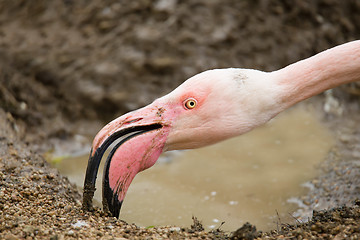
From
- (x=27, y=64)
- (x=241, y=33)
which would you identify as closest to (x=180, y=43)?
(x=241, y=33)

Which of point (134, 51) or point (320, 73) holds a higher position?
Result: point (134, 51)

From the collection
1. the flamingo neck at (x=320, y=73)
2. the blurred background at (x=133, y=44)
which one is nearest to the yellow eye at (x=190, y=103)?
the flamingo neck at (x=320, y=73)

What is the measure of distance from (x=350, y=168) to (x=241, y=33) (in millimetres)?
2581

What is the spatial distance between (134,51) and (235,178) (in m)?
2.18

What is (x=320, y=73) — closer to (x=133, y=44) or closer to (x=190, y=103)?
(x=190, y=103)

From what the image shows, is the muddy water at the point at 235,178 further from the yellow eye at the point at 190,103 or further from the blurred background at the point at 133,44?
the yellow eye at the point at 190,103

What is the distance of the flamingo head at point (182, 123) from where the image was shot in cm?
278

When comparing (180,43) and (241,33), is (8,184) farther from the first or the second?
(241,33)

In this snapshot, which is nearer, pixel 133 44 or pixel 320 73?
pixel 320 73

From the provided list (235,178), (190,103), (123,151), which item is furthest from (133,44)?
(123,151)

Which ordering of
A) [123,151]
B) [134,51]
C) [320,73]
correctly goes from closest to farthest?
[123,151]
[320,73]
[134,51]

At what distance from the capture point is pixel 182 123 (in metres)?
2.90

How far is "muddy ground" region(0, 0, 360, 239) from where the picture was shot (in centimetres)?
512

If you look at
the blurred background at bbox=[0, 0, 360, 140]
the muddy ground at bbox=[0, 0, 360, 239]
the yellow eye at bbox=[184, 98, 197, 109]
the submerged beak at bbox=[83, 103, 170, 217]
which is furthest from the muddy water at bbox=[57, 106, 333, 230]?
the yellow eye at bbox=[184, 98, 197, 109]
